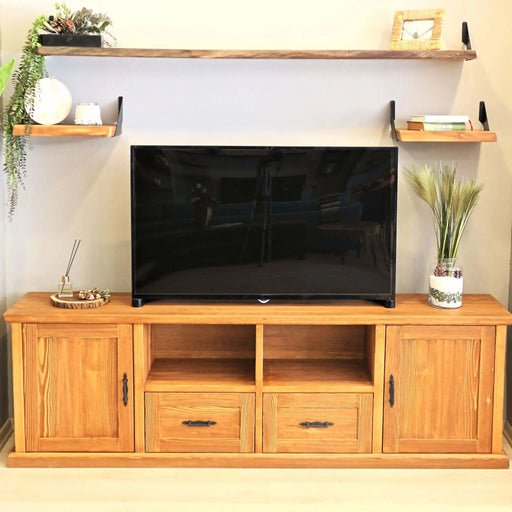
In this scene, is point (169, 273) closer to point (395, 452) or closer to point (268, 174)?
point (268, 174)

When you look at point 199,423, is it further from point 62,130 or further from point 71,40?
point 71,40

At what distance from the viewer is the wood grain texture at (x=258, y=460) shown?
128 inches

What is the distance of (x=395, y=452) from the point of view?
3.29 meters

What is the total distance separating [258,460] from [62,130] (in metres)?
1.53

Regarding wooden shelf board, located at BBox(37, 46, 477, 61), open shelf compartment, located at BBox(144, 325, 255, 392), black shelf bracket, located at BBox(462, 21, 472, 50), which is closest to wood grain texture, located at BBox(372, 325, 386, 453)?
open shelf compartment, located at BBox(144, 325, 255, 392)

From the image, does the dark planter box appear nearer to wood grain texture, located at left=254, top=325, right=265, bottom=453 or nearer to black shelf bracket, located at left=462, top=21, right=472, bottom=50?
wood grain texture, located at left=254, top=325, right=265, bottom=453

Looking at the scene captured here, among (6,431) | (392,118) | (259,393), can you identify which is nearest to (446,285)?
(392,118)

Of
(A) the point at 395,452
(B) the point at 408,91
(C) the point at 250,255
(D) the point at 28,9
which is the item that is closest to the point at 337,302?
(C) the point at 250,255

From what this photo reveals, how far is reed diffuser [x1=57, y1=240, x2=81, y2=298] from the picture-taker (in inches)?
135

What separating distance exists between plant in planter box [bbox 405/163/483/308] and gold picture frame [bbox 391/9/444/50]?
50cm

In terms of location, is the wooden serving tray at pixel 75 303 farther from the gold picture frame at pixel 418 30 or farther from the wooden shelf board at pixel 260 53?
the gold picture frame at pixel 418 30

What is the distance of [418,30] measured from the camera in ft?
11.0

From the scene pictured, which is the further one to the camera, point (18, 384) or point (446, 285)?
point (446, 285)
